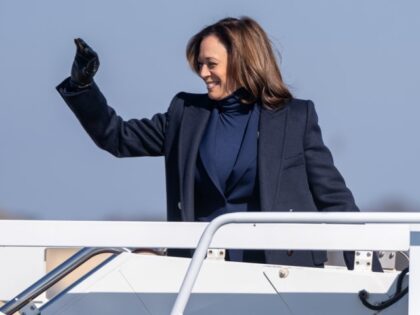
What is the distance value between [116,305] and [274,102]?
1443 millimetres

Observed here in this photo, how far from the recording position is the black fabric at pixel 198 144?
6633 millimetres

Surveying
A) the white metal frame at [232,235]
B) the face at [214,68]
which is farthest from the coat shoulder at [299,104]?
the white metal frame at [232,235]

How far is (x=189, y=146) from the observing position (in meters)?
6.73

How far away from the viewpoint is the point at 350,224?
17.8 feet

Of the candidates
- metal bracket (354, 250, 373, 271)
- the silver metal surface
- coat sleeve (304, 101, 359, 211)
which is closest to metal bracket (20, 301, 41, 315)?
the silver metal surface

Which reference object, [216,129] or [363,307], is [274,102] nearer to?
[216,129]

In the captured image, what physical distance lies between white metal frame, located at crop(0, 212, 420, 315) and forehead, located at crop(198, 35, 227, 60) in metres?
1.54

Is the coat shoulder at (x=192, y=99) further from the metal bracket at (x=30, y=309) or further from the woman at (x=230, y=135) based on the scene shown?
the metal bracket at (x=30, y=309)

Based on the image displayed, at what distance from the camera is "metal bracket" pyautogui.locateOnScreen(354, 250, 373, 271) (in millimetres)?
5906

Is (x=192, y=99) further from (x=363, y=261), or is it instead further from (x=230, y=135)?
(x=363, y=261)

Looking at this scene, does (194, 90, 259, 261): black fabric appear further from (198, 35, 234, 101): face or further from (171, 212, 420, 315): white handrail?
(171, 212, 420, 315): white handrail

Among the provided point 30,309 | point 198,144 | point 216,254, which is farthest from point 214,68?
point 30,309

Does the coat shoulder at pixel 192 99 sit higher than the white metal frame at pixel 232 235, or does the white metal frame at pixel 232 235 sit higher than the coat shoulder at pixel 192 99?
the coat shoulder at pixel 192 99

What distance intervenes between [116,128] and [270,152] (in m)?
0.81
